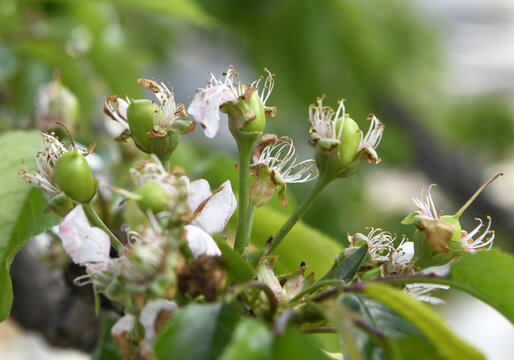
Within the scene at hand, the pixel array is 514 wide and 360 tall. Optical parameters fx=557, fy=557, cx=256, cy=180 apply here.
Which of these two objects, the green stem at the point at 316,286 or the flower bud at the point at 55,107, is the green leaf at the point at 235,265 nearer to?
the green stem at the point at 316,286

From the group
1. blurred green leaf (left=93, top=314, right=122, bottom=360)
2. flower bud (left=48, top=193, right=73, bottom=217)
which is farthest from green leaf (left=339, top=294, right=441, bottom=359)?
blurred green leaf (left=93, top=314, right=122, bottom=360)

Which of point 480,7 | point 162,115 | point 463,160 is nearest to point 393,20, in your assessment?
point 463,160

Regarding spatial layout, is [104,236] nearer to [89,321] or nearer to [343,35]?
[89,321]

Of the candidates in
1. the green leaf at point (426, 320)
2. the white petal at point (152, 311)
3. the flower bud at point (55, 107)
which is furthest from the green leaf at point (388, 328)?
the flower bud at point (55, 107)

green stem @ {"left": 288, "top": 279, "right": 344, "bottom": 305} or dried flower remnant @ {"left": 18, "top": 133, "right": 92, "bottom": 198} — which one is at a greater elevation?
green stem @ {"left": 288, "top": 279, "right": 344, "bottom": 305}

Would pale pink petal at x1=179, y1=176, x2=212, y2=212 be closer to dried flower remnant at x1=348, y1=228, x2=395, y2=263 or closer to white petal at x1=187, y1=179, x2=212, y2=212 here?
white petal at x1=187, y1=179, x2=212, y2=212

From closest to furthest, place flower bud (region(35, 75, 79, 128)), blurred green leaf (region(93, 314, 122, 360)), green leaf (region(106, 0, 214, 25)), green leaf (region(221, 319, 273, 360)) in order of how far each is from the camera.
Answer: green leaf (region(221, 319, 273, 360)) → blurred green leaf (region(93, 314, 122, 360)) → flower bud (region(35, 75, 79, 128)) → green leaf (region(106, 0, 214, 25))
